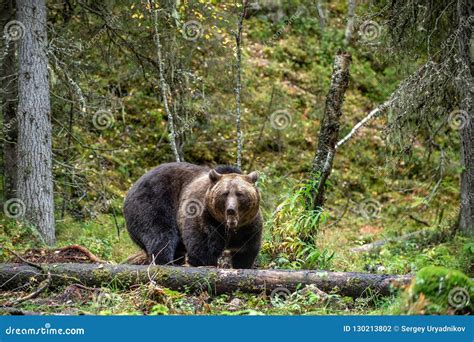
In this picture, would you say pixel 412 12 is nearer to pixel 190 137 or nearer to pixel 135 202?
pixel 135 202

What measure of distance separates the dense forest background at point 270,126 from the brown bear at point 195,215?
1.07 metres

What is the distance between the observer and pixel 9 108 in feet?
42.5

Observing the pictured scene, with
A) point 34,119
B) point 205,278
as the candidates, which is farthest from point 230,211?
point 34,119

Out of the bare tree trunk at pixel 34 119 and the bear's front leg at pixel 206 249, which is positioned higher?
the bare tree trunk at pixel 34 119

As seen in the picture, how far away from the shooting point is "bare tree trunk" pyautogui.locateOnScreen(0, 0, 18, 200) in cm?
1241

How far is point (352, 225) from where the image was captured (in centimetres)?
1634

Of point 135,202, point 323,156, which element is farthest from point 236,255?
point 323,156

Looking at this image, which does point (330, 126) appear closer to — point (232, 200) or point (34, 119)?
point (232, 200)

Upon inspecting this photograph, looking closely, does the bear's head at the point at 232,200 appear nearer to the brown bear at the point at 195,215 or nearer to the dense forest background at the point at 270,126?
the brown bear at the point at 195,215

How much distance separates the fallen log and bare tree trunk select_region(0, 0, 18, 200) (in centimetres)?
509

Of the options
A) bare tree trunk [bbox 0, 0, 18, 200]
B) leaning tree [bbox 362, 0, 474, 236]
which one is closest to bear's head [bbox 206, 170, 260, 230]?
leaning tree [bbox 362, 0, 474, 236]

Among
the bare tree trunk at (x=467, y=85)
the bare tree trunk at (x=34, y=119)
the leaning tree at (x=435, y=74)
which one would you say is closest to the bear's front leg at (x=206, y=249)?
the leaning tree at (x=435, y=74)

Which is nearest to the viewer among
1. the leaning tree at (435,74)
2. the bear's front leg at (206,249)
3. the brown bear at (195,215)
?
the brown bear at (195,215)

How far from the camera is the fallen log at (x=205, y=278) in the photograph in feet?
24.4
